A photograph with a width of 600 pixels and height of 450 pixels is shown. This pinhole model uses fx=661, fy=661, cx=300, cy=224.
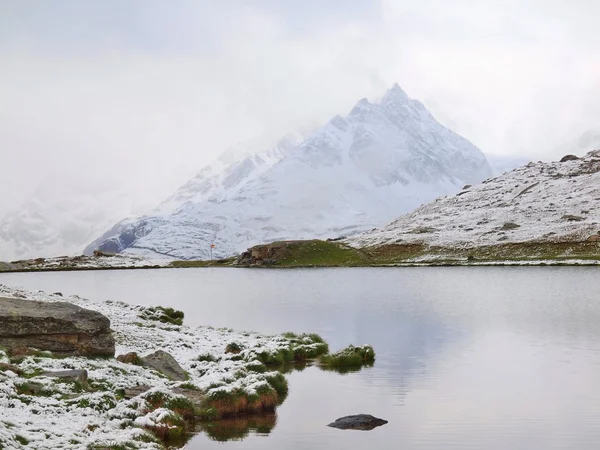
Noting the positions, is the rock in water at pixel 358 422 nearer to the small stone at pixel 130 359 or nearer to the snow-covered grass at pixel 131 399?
the snow-covered grass at pixel 131 399

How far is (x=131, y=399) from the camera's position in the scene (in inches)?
1030

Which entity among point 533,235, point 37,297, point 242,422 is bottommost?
point 242,422

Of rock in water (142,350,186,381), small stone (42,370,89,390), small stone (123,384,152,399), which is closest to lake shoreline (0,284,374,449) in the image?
small stone (123,384,152,399)

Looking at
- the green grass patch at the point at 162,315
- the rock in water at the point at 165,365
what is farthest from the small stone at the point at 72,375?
the green grass patch at the point at 162,315

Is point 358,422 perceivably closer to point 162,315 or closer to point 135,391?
point 135,391

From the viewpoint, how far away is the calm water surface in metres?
25.3

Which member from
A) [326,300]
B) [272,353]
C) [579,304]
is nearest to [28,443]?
[272,353]

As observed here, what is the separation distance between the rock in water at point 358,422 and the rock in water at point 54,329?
39.8 feet

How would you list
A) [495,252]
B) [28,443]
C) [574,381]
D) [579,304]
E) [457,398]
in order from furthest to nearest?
[495,252], [579,304], [574,381], [457,398], [28,443]

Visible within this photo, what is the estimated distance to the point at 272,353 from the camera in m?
43.0

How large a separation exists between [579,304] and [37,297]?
55.0 m

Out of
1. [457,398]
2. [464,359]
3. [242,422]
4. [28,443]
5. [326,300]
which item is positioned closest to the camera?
[28,443]

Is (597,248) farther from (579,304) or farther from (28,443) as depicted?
(28,443)

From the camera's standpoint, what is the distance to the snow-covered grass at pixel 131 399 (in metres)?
21.1
